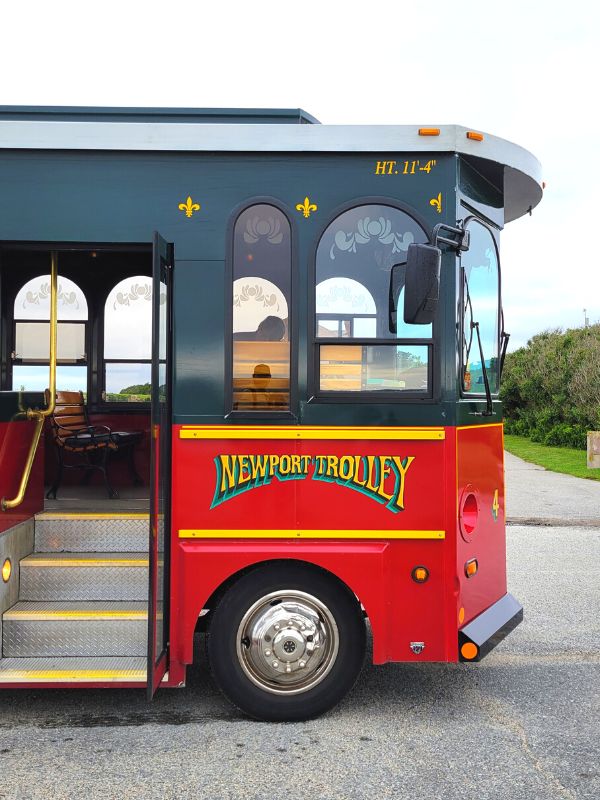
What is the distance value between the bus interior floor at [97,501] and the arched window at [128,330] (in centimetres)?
88

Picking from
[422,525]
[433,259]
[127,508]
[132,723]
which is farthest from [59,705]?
[433,259]

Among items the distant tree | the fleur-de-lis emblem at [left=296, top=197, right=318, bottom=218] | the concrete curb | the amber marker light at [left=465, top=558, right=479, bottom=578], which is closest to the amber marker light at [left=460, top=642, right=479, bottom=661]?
the amber marker light at [left=465, top=558, right=479, bottom=578]

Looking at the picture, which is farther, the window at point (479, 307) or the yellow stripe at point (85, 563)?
the yellow stripe at point (85, 563)

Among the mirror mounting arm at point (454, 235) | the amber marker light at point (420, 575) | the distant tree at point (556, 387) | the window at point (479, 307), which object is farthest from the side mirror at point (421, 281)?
the distant tree at point (556, 387)

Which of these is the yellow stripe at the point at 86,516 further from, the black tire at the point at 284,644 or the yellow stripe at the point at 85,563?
the black tire at the point at 284,644

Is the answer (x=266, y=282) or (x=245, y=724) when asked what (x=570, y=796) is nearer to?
(x=245, y=724)

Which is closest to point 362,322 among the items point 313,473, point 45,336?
point 313,473

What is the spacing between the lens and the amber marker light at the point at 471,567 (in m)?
3.97

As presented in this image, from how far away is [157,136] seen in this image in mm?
3955

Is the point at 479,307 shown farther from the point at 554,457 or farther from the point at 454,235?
the point at 554,457

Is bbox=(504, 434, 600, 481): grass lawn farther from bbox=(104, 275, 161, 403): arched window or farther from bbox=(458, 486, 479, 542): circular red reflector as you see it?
bbox=(458, 486, 479, 542): circular red reflector

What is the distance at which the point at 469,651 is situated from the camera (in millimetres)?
3869

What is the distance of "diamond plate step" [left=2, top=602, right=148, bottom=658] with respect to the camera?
399 cm

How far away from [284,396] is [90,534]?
1529mm
